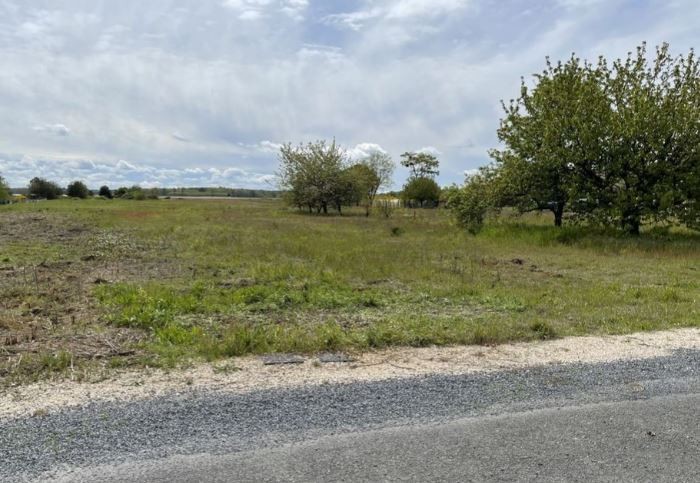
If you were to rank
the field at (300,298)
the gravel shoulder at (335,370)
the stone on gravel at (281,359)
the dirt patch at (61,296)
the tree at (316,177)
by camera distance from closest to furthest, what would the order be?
the gravel shoulder at (335,370)
the stone on gravel at (281,359)
the dirt patch at (61,296)
the field at (300,298)
the tree at (316,177)

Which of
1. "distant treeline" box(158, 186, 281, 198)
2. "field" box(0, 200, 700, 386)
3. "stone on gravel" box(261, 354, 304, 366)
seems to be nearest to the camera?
"stone on gravel" box(261, 354, 304, 366)

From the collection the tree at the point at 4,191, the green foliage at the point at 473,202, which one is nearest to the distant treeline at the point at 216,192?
Answer: the tree at the point at 4,191

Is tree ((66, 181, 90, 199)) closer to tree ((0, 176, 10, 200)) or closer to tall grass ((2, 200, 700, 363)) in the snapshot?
tree ((0, 176, 10, 200))

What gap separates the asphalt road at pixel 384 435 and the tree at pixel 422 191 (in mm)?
60763

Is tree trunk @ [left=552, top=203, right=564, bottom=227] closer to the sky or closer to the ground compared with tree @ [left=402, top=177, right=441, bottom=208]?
closer to the ground

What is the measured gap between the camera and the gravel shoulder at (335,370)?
4.30m

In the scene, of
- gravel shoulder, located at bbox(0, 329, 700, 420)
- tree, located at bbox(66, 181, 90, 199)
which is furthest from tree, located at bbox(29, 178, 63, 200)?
gravel shoulder, located at bbox(0, 329, 700, 420)

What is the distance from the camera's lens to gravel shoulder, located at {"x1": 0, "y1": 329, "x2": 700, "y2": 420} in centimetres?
430

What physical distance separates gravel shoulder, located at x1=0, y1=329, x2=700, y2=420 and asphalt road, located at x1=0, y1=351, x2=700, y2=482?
0.83 ft

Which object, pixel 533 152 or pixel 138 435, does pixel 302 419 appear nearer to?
pixel 138 435

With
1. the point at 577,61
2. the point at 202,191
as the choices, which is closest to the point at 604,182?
the point at 577,61

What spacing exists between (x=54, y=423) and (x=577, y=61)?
2503 centimetres

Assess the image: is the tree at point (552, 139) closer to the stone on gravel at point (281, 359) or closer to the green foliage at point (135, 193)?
the stone on gravel at point (281, 359)

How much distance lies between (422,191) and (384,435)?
62132mm
